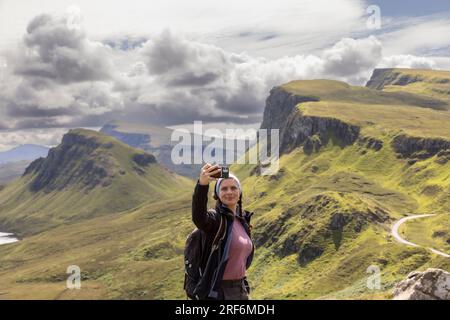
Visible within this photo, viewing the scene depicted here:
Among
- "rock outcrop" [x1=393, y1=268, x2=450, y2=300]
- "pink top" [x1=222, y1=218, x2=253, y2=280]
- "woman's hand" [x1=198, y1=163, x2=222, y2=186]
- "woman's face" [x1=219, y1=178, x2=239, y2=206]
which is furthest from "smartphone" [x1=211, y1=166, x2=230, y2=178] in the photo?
"rock outcrop" [x1=393, y1=268, x2=450, y2=300]

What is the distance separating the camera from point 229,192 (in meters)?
15.1

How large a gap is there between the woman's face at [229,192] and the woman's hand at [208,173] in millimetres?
743

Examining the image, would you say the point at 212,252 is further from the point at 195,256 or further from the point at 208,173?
the point at 208,173

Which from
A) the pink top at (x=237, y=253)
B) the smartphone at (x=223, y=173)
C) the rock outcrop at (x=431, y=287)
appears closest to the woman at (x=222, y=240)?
the pink top at (x=237, y=253)

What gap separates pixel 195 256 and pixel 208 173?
252 centimetres

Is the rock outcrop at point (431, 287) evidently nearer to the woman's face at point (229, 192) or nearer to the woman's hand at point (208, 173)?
the woman's face at point (229, 192)

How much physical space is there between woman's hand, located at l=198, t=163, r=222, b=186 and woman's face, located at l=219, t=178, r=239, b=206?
0.74 meters

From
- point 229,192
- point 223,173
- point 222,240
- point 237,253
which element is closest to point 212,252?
point 222,240

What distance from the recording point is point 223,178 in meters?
15.0
